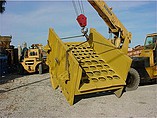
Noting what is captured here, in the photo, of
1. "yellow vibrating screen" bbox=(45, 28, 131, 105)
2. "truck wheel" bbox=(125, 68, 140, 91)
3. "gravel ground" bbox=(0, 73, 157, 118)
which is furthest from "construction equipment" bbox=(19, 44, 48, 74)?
"truck wheel" bbox=(125, 68, 140, 91)

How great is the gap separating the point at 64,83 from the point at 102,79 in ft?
3.73

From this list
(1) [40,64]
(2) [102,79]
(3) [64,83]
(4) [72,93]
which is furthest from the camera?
(1) [40,64]

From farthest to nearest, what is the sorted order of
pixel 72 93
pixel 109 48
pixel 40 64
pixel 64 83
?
A: pixel 40 64 → pixel 109 48 → pixel 64 83 → pixel 72 93

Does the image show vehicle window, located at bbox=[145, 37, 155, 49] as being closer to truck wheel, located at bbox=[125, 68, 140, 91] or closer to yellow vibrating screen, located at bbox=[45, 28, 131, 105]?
truck wheel, located at bbox=[125, 68, 140, 91]

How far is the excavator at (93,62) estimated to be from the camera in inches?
227

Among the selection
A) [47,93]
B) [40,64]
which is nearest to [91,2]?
[47,93]

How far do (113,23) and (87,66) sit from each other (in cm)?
211

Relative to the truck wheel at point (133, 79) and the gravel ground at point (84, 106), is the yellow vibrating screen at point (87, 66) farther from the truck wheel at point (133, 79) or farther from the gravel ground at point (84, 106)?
the truck wheel at point (133, 79)

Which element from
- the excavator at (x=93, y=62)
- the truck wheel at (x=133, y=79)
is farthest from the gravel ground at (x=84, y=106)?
the truck wheel at (x=133, y=79)

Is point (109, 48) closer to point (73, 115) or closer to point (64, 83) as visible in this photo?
point (64, 83)

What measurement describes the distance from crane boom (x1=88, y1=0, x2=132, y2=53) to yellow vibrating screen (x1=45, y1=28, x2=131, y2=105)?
704 millimetres

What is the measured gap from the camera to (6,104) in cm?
621

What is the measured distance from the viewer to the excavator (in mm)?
→ 5766

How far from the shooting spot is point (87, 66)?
22.6 ft
